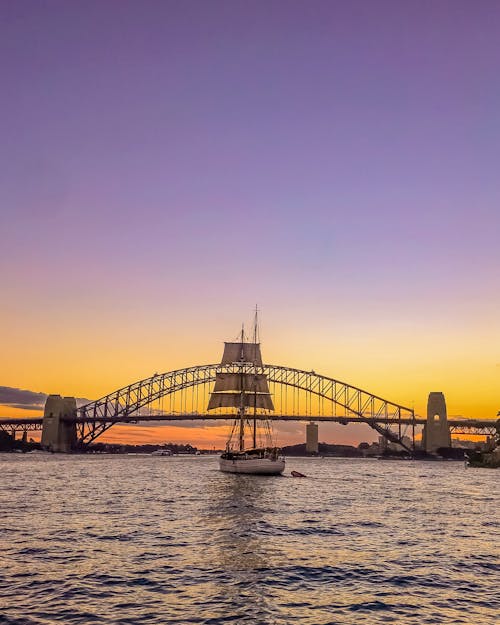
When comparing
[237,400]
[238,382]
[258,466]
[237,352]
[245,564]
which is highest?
[237,352]

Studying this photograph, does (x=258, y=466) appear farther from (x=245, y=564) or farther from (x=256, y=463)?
(x=245, y=564)

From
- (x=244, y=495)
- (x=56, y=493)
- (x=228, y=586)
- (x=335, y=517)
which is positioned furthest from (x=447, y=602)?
(x=56, y=493)

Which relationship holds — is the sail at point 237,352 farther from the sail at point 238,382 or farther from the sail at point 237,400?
the sail at point 237,400

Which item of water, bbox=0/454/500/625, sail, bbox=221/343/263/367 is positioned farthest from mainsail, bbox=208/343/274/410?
water, bbox=0/454/500/625

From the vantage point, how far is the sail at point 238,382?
465ft

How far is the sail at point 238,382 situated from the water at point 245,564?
94139 millimetres

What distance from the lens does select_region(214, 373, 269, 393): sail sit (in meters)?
142

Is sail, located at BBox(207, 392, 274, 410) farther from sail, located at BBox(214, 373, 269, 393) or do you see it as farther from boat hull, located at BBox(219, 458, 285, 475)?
boat hull, located at BBox(219, 458, 285, 475)

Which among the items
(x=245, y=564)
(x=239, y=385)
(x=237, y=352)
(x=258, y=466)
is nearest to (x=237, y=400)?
(x=239, y=385)

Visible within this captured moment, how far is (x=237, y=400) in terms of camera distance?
144 meters

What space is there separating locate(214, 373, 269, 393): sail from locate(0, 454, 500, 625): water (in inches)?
3706

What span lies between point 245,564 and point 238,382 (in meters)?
122

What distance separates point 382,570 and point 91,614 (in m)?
11.4

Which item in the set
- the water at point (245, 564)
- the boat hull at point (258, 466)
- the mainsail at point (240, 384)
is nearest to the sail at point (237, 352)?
the mainsail at point (240, 384)
